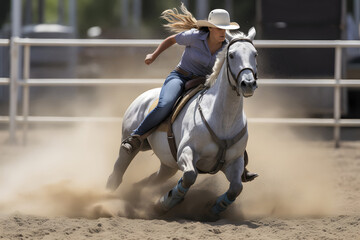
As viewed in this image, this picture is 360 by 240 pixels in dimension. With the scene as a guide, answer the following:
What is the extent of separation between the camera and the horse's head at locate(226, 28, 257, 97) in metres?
4.35

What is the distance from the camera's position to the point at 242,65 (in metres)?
4.45

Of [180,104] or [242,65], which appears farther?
[180,104]

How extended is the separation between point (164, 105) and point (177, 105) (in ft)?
0.35

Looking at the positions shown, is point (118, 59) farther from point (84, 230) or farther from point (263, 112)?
point (84, 230)

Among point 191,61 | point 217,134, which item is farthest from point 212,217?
point 191,61

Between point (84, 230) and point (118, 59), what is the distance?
507 inches

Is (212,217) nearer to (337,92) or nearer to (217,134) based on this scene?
(217,134)

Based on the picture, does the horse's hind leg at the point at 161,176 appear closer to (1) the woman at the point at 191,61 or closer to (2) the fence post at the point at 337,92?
(1) the woman at the point at 191,61

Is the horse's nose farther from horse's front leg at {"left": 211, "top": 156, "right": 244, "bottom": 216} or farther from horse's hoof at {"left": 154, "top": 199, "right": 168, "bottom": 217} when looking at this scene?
horse's hoof at {"left": 154, "top": 199, "right": 168, "bottom": 217}

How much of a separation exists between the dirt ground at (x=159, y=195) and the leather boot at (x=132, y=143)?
15.4 inches

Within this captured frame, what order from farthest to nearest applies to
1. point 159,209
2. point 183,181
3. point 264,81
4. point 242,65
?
1. point 264,81
2. point 159,209
3. point 183,181
4. point 242,65

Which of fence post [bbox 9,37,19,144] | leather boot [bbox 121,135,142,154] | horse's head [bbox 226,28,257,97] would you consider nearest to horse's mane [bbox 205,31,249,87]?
horse's head [bbox 226,28,257,97]

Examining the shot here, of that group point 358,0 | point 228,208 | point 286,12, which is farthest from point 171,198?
point 358,0

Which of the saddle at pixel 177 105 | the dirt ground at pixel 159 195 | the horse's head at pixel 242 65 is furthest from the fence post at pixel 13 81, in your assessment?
the horse's head at pixel 242 65
